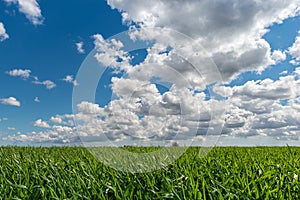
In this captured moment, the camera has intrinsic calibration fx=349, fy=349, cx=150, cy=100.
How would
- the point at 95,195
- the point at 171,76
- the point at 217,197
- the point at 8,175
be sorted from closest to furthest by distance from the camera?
1. the point at 217,197
2. the point at 95,195
3. the point at 8,175
4. the point at 171,76

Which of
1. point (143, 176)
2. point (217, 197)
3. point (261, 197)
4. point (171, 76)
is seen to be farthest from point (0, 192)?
point (171, 76)

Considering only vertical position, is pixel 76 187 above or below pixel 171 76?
below

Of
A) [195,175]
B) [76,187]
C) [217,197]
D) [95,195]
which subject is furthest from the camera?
[195,175]

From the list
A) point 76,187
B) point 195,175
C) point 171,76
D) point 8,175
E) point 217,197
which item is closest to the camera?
point 217,197

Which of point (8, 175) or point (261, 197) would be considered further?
point (8, 175)

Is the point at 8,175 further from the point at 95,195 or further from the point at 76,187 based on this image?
the point at 95,195

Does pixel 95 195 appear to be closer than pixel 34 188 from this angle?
Yes

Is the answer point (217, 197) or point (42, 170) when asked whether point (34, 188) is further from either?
point (217, 197)

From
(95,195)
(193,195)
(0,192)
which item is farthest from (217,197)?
(0,192)

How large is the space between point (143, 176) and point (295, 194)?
4.87 ft

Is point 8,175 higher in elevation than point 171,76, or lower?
lower

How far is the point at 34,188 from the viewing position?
3.28m

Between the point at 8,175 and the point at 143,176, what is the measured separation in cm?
168

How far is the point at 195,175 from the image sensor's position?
11.9 feet
